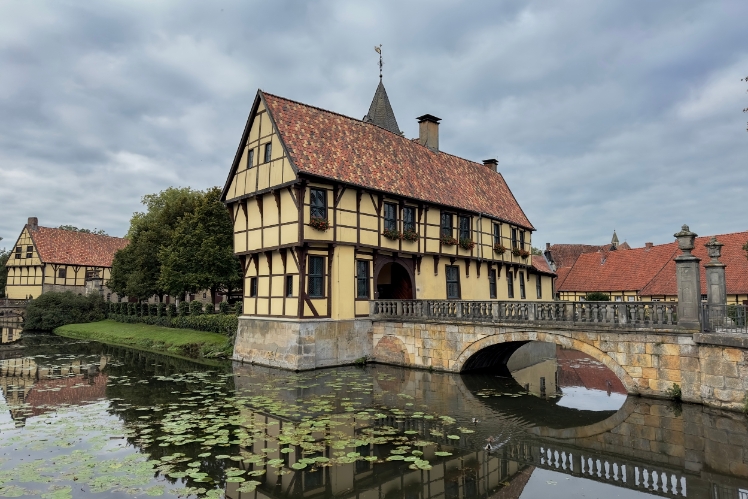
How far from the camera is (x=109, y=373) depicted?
19672 mm

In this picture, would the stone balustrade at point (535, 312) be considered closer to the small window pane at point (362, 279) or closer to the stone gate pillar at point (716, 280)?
the small window pane at point (362, 279)

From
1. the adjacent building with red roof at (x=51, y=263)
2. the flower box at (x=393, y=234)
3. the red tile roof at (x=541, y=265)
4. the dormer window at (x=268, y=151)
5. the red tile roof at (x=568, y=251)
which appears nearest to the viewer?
the dormer window at (x=268, y=151)

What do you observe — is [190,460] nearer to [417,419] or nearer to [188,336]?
[417,419]

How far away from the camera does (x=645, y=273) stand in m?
34.0

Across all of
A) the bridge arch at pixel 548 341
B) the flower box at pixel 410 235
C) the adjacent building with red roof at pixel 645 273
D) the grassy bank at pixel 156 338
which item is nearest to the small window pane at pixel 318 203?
the flower box at pixel 410 235

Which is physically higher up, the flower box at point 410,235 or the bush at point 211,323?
the flower box at point 410,235

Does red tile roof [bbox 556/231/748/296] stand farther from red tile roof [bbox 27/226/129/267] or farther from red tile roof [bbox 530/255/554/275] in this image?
red tile roof [bbox 27/226/129/267]

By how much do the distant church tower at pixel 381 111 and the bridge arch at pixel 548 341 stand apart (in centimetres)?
1800

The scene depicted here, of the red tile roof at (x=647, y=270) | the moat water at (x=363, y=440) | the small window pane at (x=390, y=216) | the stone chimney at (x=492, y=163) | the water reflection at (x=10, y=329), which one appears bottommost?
the moat water at (x=363, y=440)

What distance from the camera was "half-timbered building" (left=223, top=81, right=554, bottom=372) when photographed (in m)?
19.1

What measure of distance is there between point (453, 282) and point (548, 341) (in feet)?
34.2

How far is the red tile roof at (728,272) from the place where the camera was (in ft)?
88.8

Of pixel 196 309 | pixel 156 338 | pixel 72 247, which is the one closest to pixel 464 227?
pixel 196 309

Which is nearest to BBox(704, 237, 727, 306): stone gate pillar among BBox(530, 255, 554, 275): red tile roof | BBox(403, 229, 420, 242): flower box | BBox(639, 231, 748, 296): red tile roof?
BBox(403, 229, 420, 242): flower box
